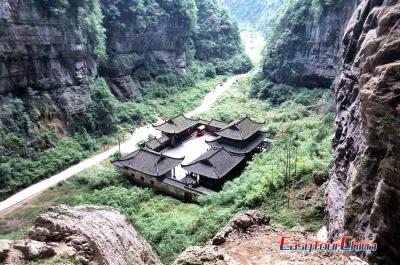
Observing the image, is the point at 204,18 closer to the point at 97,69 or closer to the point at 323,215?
the point at 97,69

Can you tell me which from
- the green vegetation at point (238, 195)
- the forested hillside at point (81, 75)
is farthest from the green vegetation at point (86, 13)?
the green vegetation at point (238, 195)

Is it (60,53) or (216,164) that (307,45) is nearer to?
(216,164)

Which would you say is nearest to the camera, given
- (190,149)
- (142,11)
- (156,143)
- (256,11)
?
(156,143)

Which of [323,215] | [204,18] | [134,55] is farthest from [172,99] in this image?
[323,215]

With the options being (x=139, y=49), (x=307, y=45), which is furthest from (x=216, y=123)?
(x=139, y=49)

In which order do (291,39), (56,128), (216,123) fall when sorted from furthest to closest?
1. (291,39)
2. (216,123)
3. (56,128)
